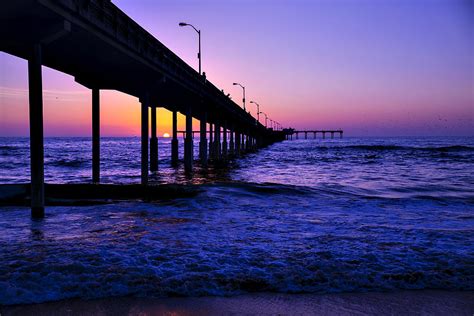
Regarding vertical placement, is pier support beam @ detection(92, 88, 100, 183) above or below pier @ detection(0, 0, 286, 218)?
below

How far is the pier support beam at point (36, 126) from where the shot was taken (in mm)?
11953

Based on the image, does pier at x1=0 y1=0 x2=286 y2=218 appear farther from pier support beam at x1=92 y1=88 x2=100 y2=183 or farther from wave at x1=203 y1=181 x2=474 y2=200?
wave at x1=203 y1=181 x2=474 y2=200

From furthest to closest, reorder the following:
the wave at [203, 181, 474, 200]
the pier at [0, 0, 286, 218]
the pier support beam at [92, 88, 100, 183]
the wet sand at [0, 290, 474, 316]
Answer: the pier support beam at [92, 88, 100, 183] → the wave at [203, 181, 474, 200] → the pier at [0, 0, 286, 218] → the wet sand at [0, 290, 474, 316]

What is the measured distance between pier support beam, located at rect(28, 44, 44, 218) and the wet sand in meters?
7.73

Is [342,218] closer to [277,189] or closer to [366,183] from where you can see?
[277,189]

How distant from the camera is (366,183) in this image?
75.8ft

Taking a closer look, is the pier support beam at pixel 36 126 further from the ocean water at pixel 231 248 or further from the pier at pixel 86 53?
the ocean water at pixel 231 248

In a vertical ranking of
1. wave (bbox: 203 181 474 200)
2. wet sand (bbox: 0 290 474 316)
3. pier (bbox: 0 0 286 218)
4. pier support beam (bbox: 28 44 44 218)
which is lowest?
wave (bbox: 203 181 474 200)

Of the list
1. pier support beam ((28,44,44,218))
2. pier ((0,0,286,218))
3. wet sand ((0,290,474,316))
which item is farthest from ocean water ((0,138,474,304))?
pier ((0,0,286,218))

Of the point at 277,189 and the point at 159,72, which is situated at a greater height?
the point at 159,72

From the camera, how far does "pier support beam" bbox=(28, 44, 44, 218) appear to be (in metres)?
12.0

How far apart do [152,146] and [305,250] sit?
28.2m

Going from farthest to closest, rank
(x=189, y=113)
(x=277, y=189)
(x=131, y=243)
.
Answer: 1. (x=189, y=113)
2. (x=277, y=189)
3. (x=131, y=243)

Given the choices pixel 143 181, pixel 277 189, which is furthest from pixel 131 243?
pixel 143 181
